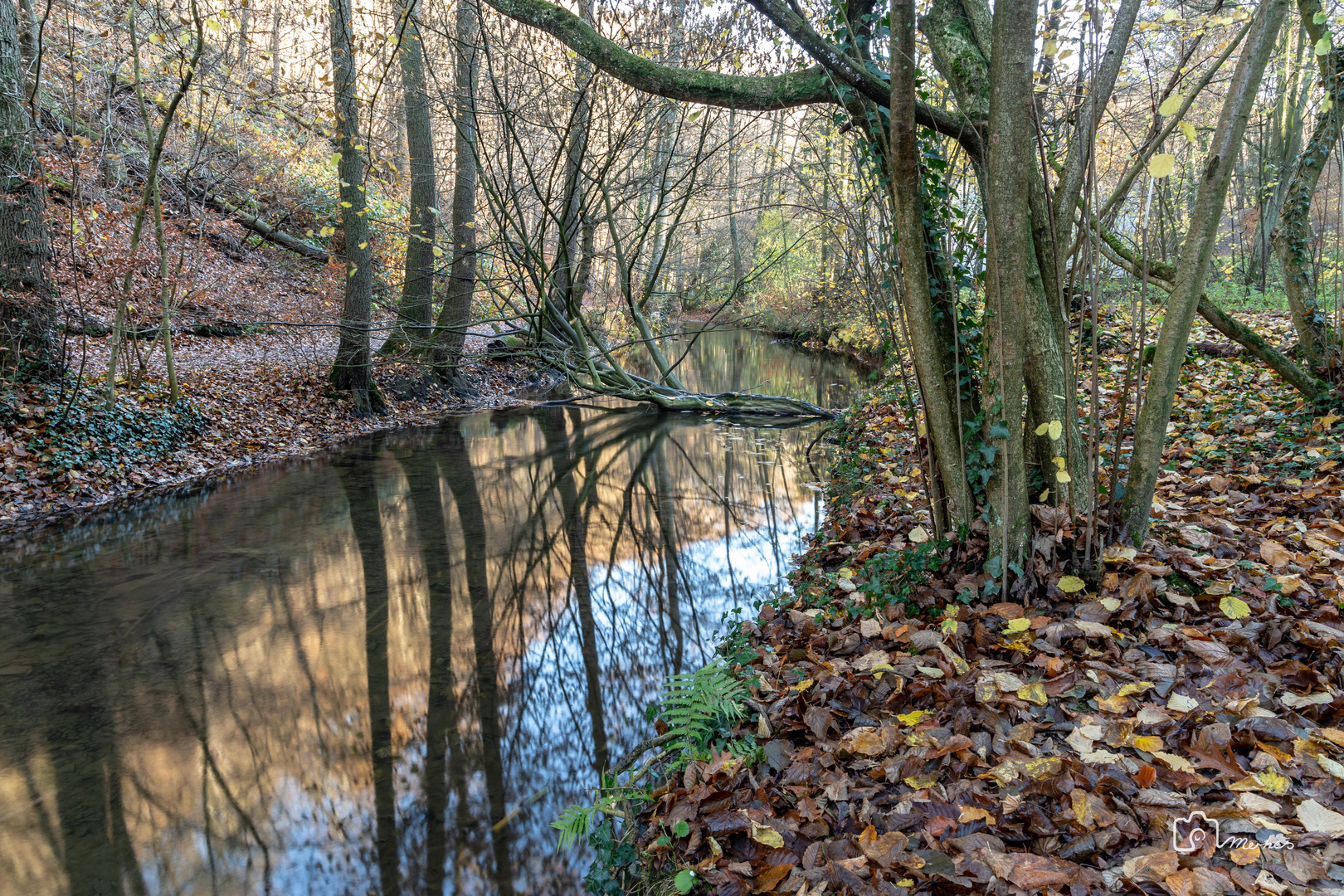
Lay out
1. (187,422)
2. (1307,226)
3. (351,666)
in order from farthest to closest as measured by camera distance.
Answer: (187,422)
(1307,226)
(351,666)

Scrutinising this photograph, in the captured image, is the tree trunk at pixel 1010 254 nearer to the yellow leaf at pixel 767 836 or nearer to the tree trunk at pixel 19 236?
the yellow leaf at pixel 767 836

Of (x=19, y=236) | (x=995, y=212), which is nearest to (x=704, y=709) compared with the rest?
(x=995, y=212)

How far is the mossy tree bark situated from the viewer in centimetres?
601

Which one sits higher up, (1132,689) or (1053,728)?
(1132,689)

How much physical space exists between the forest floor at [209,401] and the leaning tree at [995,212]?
7.62 metres

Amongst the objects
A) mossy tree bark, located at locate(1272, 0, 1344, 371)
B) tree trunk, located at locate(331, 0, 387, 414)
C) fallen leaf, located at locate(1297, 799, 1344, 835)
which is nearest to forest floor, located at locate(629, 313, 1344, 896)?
fallen leaf, located at locate(1297, 799, 1344, 835)

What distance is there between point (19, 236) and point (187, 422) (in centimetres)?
289

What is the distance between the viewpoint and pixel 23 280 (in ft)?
28.0

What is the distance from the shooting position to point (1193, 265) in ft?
10.9

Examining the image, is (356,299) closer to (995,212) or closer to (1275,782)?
(995,212)

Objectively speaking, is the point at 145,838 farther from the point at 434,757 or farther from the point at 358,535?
the point at 358,535

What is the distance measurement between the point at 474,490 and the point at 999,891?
841 centimetres

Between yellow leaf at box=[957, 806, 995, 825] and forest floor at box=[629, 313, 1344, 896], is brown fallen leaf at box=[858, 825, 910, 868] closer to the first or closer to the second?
forest floor at box=[629, 313, 1344, 896]

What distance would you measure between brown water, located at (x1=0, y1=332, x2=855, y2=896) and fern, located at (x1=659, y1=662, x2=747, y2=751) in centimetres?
73
